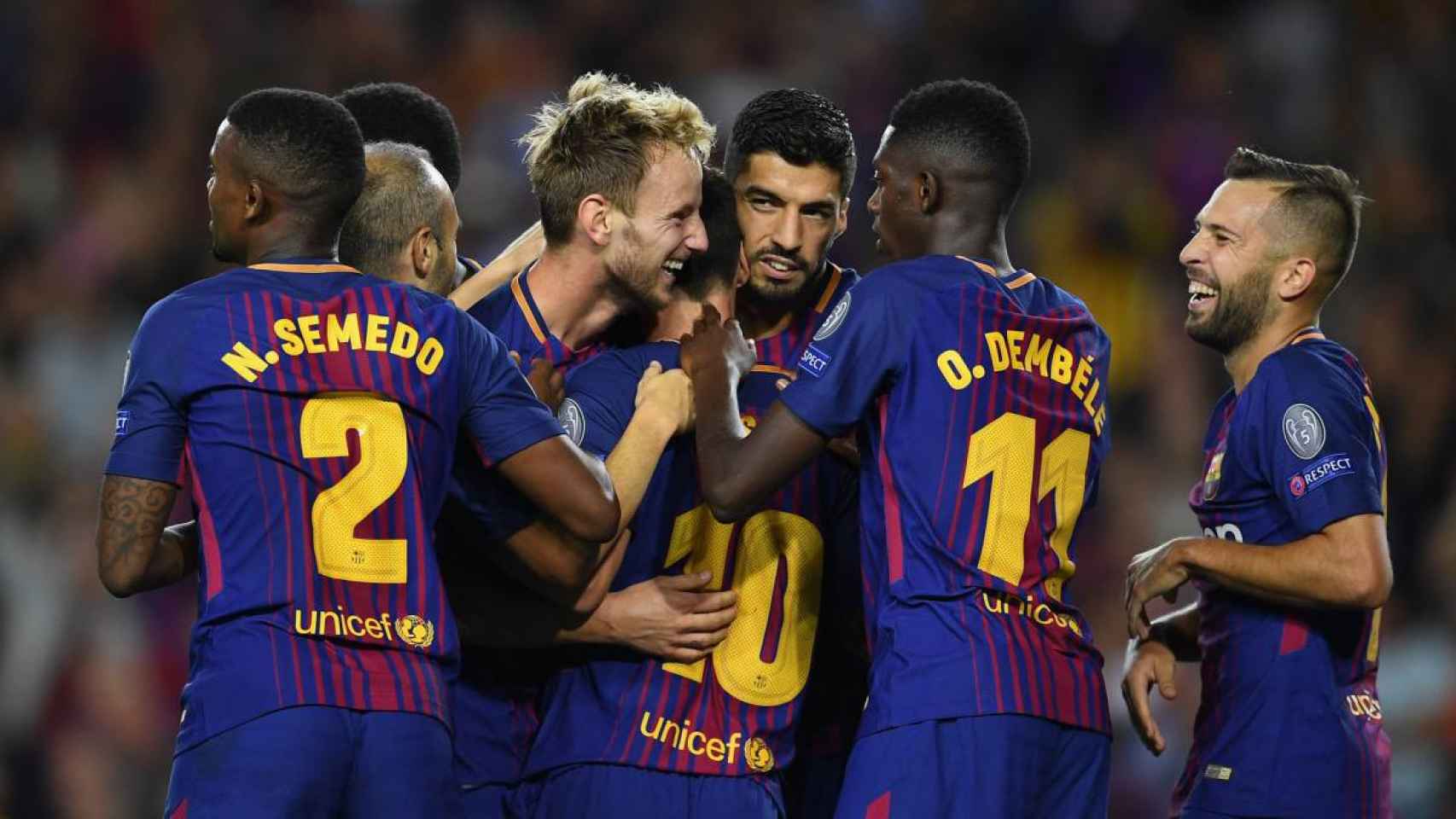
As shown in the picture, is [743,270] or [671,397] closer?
[671,397]

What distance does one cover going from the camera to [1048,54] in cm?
1161

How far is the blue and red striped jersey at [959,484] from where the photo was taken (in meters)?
4.35

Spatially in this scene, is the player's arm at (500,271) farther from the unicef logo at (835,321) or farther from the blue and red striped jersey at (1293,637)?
the blue and red striped jersey at (1293,637)

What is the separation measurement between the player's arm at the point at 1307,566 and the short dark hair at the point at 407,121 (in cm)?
252

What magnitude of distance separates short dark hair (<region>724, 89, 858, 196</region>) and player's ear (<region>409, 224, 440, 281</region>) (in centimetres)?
97

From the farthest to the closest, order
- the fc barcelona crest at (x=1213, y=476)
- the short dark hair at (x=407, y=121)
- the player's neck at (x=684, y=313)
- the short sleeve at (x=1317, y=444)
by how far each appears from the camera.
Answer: the short dark hair at (x=407, y=121) < the player's neck at (x=684, y=313) < the fc barcelona crest at (x=1213, y=476) < the short sleeve at (x=1317, y=444)

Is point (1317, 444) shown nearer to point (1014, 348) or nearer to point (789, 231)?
point (1014, 348)

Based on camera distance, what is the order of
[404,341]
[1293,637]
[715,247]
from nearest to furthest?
[404,341], [1293,637], [715,247]

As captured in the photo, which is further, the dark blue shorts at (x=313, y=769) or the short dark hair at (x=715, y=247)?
the short dark hair at (x=715, y=247)

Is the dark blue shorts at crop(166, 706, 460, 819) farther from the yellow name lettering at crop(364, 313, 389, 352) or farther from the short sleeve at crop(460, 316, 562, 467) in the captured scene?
the yellow name lettering at crop(364, 313, 389, 352)

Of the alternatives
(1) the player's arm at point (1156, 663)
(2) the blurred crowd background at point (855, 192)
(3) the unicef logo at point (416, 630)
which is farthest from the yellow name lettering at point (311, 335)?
(2) the blurred crowd background at point (855, 192)

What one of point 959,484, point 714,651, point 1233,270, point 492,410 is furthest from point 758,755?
point 1233,270

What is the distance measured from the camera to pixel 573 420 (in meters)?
4.79

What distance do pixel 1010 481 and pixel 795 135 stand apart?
137cm
